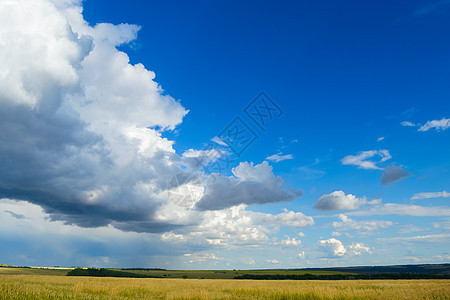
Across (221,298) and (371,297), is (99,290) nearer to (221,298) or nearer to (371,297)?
(221,298)

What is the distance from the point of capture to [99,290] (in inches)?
1257

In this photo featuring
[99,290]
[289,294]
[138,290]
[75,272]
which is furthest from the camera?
[75,272]

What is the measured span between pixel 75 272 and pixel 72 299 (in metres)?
117

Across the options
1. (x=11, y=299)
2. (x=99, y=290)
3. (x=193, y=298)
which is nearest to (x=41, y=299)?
(x=11, y=299)

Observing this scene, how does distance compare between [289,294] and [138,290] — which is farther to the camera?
[138,290]

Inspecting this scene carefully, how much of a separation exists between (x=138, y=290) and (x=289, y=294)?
17201mm

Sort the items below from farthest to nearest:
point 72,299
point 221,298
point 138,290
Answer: point 138,290
point 221,298
point 72,299

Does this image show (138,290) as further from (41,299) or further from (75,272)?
(75,272)

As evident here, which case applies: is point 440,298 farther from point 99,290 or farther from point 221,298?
point 99,290

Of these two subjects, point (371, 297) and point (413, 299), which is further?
point (371, 297)

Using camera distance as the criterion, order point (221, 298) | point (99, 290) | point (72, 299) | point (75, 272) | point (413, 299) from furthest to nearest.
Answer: point (75, 272)
point (99, 290)
point (221, 298)
point (413, 299)
point (72, 299)

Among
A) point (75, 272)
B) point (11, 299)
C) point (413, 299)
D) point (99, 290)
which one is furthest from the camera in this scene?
point (75, 272)

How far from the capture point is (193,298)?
2683 centimetres

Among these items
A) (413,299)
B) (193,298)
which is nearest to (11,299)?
(193,298)
